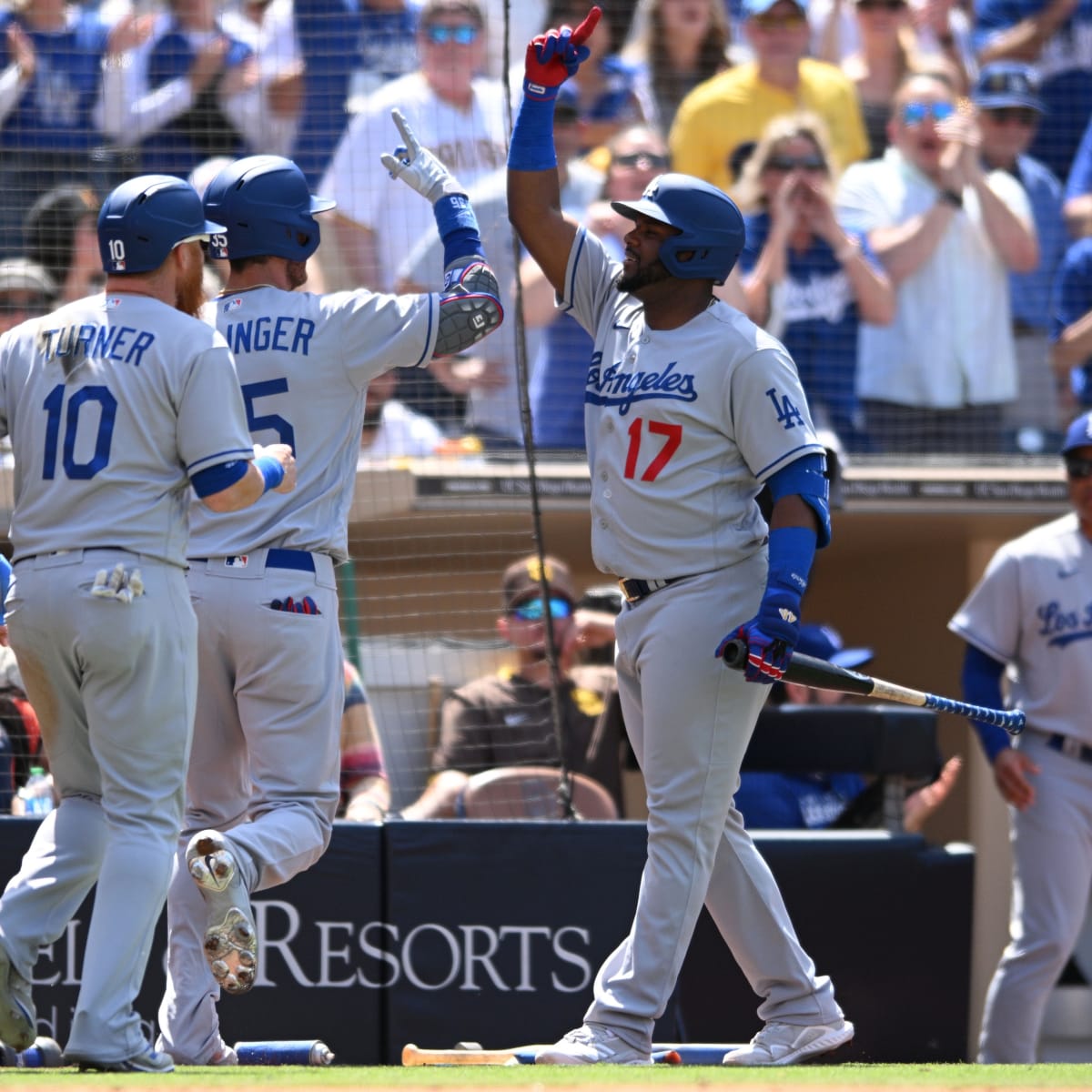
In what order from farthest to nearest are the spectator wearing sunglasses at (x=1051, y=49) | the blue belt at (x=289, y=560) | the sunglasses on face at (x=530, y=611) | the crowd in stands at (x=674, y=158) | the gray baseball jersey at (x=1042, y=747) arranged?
1. the spectator wearing sunglasses at (x=1051, y=49)
2. the crowd in stands at (x=674, y=158)
3. the sunglasses on face at (x=530, y=611)
4. the gray baseball jersey at (x=1042, y=747)
5. the blue belt at (x=289, y=560)

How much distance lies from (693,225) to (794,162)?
396cm

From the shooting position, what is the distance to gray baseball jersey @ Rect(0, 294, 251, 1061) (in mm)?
3791

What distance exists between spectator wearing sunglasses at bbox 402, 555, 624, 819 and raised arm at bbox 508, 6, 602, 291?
191cm

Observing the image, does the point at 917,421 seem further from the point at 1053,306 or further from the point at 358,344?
the point at 358,344

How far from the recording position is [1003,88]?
894cm

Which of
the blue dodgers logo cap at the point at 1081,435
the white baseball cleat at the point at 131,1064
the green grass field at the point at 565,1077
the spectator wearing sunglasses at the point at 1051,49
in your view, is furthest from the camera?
the spectator wearing sunglasses at the point at 1051,49

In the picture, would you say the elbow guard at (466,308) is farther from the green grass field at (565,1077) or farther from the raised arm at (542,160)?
the green grass field at (565,1077)

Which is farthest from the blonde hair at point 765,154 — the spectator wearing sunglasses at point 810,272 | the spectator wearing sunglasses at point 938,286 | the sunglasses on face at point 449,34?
the sunglasses on face at point 449,34

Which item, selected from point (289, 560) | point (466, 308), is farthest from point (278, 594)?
point (466, 308)

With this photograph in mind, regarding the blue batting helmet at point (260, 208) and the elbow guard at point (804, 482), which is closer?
the elbow guard at point (804, 482)

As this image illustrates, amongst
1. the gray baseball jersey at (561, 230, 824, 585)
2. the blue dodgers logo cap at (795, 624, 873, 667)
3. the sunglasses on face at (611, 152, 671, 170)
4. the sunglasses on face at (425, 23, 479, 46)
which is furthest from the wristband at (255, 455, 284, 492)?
the sunglasses on face at (425, 23, 479, 46)

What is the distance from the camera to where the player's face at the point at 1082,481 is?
6543mm

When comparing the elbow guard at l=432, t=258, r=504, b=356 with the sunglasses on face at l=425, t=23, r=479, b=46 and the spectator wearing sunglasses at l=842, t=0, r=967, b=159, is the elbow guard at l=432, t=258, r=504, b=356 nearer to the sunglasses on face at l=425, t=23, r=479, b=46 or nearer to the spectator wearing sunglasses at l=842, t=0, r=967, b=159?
the sunglasses on face at l=425, t=23, r=479, b=46

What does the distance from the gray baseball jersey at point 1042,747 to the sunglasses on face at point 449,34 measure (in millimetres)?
3297
